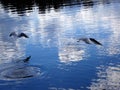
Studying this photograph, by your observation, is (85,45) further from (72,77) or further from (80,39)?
(72,77)

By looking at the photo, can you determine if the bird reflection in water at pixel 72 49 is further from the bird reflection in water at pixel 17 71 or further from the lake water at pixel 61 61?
the bird reflection in water at pixel 17 71

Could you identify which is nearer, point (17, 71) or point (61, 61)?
point (17, 71)

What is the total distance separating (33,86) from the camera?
1074 inches

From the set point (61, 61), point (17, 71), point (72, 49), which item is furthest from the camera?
point (72, 49)

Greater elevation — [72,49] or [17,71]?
[17,71]

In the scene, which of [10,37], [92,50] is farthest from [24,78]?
[10,37]

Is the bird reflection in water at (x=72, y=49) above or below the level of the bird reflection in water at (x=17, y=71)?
below

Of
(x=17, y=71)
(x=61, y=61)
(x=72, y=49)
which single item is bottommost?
(x=72, y=49)

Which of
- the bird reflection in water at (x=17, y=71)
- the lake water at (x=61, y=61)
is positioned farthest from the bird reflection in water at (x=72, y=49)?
the bird reflection in water at (x=17, y=71)

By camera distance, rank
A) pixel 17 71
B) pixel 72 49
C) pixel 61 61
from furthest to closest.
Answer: pixel 72 49, pixel 61 61, pixel 17 71

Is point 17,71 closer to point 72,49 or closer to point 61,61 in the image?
point 61,61

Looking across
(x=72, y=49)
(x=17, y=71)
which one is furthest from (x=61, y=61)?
(x=72, y=49)

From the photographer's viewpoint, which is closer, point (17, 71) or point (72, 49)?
point (17, 71)

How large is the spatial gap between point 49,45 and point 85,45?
479cm
